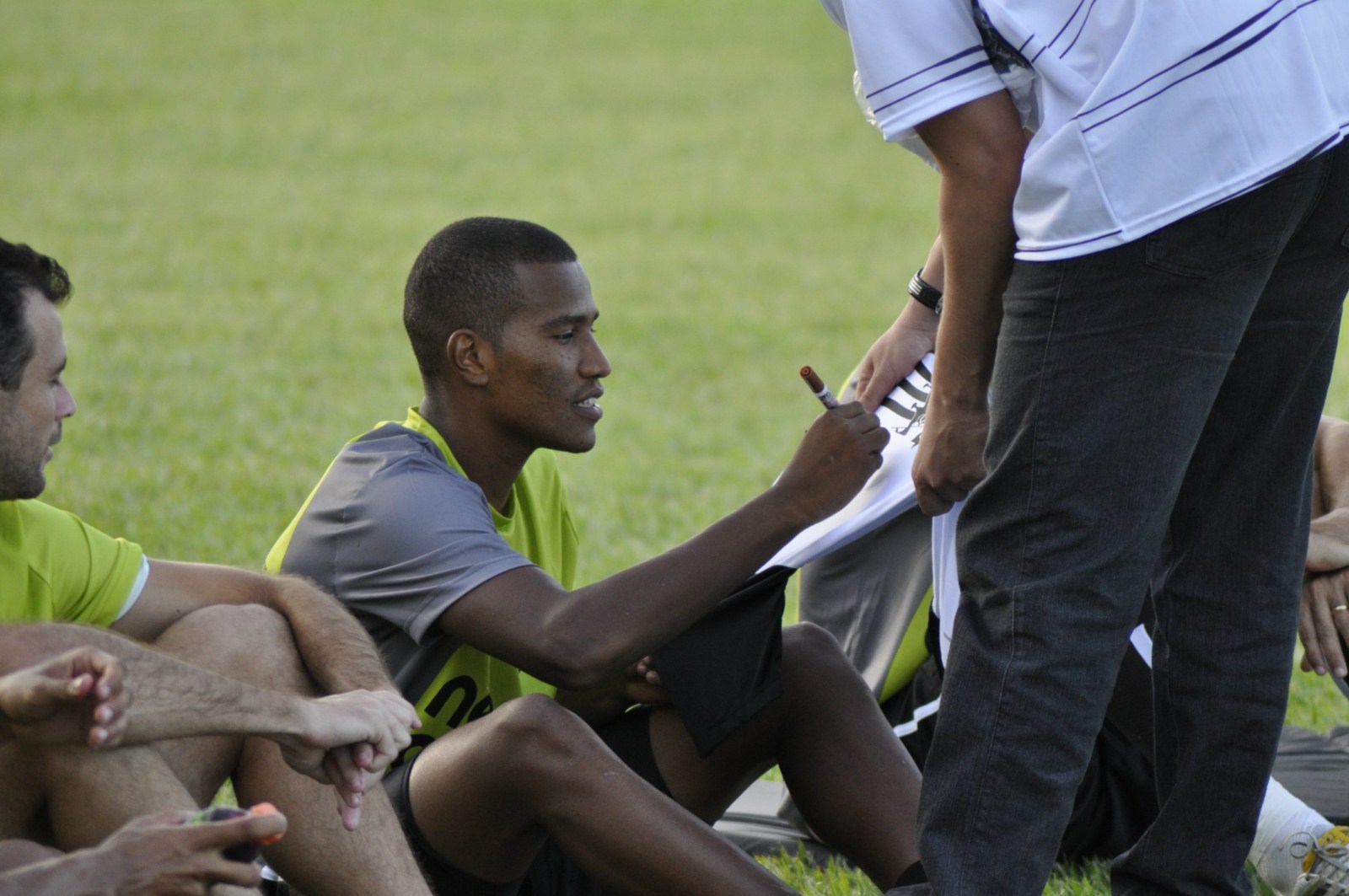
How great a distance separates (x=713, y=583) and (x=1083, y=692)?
2.20 feet

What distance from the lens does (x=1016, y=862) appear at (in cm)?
248

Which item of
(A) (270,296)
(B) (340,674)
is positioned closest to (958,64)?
(B) (340,674)

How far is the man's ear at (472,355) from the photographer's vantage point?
10.8 ft

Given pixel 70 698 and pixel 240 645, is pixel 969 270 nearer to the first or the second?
pixel 240 645

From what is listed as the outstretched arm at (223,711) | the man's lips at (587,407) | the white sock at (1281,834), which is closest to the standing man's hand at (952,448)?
the man's lips at (587,407)

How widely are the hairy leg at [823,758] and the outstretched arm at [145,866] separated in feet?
3.99

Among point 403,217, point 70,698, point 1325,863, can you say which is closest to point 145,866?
point 70,698

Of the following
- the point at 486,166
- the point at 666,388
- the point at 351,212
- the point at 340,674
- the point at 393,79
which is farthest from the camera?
the point at 393,79

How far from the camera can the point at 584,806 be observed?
2709 millimetres

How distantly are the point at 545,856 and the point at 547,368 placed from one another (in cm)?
91

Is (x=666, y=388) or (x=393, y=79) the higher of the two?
(x=393, y=79)

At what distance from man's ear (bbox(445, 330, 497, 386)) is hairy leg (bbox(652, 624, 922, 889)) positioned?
2.38 ft

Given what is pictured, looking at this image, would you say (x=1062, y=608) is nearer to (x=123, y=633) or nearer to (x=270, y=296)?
(x=123, y=633)

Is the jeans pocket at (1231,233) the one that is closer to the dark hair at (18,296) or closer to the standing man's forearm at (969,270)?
the standing man's forearm at (969,270)
